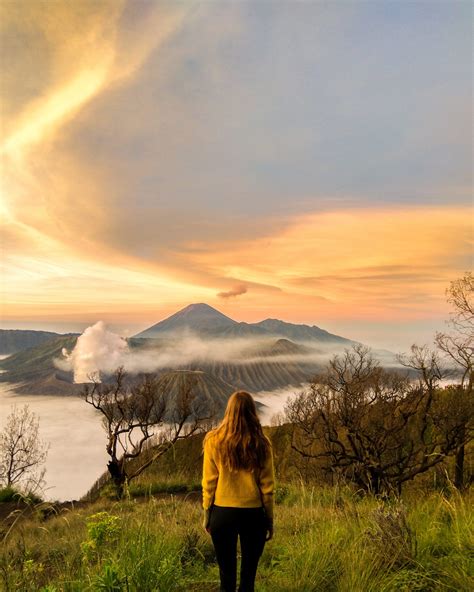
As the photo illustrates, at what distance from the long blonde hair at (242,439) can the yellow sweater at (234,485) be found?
0.06 meters

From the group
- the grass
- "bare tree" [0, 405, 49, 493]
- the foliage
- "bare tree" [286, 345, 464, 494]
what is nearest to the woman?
the grass

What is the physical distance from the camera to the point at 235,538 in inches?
168

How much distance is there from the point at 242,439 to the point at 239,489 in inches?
19.2

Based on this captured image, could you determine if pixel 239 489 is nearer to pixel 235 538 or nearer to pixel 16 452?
pixel 235 538

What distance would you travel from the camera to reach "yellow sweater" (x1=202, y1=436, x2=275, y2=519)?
4188 mm

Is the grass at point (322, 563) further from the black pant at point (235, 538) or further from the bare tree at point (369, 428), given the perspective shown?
the bare tree at point (369, 428)

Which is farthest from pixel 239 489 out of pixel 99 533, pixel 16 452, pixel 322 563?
pixel 16 452

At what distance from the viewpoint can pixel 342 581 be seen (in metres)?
4.12

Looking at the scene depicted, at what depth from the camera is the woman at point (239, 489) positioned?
165 inches

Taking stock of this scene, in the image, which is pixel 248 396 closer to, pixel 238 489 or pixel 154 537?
pixel 238 489

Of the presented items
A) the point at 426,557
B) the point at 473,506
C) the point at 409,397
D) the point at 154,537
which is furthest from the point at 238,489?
the point at 409,397

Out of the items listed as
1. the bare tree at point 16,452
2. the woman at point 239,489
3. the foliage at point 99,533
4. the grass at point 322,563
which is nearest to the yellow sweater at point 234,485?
the woman at point 239,489

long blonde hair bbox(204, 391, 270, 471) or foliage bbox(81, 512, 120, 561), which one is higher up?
long blonde hair bbox(204, 391, 270, 471)

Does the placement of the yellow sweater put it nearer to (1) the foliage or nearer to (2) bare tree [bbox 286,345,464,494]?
(1) the foliage
